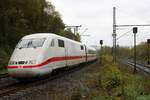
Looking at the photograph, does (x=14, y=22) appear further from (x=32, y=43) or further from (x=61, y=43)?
(x=32, y=43)

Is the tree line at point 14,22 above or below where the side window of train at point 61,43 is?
above

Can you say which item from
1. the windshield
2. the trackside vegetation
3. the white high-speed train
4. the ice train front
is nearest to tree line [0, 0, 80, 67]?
the white high-speed train

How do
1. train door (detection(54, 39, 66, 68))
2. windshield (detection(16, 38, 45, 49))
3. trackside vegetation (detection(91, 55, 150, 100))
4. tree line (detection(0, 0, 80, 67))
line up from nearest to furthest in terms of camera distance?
trackside vegetation (detection(91, 55, 150, 100)) < windshield (detection(16, 38, 45, 49)) < train door (detection(54, 39, 66, 68)) < tree line (detection(0, 0, 80, 67))

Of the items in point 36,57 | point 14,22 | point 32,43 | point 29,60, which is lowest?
point 29,60

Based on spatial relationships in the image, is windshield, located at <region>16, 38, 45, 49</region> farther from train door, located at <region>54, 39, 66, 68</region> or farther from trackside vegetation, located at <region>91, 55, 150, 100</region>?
trackside vegetation, located at <region>91, 55, 150, 100</region>

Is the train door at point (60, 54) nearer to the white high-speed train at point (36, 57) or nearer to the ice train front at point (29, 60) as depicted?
the white high-speed train at point (36, 57)

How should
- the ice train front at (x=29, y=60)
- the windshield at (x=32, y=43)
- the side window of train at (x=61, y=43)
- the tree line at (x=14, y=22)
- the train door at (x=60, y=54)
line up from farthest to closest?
1. the tree line at (x=14, y=22)
2. the side window of train at (x=61, y=43)
3. the train door at (x=60, y=54)
4. the windshield at (x=32, y=43)
5. the ice train front at (x=29, y=60)

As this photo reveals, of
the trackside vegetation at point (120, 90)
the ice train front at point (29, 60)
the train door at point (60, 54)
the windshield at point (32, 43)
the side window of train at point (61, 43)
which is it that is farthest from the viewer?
the side window of train at point (61, 43)

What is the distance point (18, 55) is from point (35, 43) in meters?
1.45

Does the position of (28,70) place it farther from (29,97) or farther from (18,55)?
(29,97)

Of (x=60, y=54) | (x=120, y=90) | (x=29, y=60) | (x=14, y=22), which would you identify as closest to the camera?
(x=120, y=90)

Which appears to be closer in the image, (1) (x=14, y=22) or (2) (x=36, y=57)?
(2) (x=36, y=57)

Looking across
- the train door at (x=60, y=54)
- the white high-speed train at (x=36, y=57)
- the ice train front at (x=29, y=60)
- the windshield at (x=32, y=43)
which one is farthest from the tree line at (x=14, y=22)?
the ice train front at (x=29, y=60)

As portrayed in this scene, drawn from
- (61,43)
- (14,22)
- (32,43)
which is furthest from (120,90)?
(14,22)
